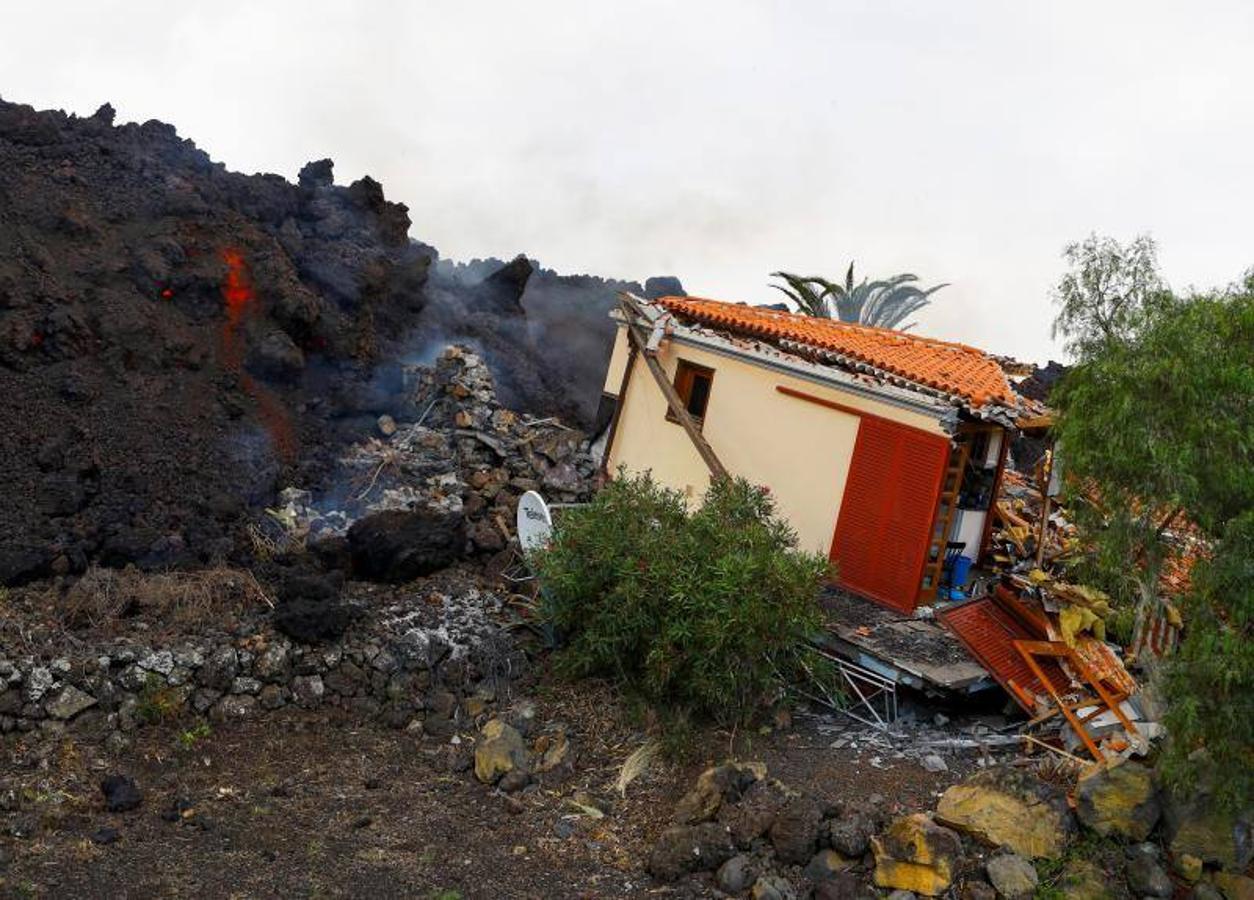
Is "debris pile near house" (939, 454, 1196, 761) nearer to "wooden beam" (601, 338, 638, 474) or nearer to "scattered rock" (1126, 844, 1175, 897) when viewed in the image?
"scattered rock" (1126, 844, 1175, 897)

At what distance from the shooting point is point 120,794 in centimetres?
1107

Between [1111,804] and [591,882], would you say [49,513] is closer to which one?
[591,882]

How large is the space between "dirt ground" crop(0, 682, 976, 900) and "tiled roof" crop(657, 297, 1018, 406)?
16.0 feet

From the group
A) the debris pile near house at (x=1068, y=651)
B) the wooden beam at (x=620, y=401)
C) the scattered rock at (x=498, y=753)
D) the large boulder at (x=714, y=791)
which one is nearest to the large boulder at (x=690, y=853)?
the large boulder at (x=714, y=791)

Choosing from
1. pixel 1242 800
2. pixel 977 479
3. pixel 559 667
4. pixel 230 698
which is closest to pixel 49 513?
pixel 230 698

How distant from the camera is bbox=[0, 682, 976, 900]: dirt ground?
10086 mm

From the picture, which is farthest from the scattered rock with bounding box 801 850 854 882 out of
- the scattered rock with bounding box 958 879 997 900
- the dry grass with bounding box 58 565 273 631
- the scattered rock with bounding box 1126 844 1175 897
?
the dry grass with bounding box 58 565 273 631

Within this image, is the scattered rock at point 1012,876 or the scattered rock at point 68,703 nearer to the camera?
the scattered rock at point 1012,876

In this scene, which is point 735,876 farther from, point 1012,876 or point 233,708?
point 233,708

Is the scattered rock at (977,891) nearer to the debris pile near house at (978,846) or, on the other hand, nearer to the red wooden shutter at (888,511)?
the debris pile near house at (978,846)

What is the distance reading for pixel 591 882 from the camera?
10.4 meters

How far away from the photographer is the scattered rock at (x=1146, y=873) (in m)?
10.1

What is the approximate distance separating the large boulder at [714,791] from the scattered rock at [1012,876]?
233cm

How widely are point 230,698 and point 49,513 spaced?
3.74 metres
